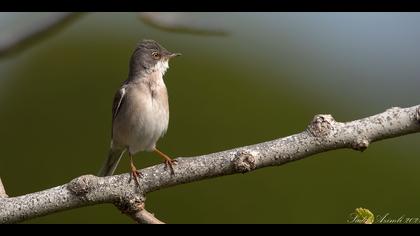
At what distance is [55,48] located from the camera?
5.96 m

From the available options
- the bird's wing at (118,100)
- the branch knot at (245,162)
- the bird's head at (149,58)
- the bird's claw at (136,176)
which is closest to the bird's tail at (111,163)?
the bird's wing at (118,100)

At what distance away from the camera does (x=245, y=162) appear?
3.07 m

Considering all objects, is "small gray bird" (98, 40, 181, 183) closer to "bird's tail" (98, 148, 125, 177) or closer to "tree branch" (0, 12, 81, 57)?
"bird's tail" (98, 148, 125, 177)

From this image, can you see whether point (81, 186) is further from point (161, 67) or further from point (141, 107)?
point (161, 67)

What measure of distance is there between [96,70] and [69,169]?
895 mm

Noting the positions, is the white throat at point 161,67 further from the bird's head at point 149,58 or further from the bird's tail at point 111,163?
the bird's tail at point 111,163

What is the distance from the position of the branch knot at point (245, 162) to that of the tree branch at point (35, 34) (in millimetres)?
1106

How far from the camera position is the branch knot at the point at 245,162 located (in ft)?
10.1

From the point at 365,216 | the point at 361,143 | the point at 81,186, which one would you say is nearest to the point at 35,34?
the point at 81,186

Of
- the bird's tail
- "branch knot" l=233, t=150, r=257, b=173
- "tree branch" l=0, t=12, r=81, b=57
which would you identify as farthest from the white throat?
"branch knot" l=233, t=150, r=257, b=173

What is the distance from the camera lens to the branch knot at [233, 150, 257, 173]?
3072 mm

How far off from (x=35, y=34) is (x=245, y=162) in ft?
4.06

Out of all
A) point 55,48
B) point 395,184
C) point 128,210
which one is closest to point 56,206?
point 128,210
